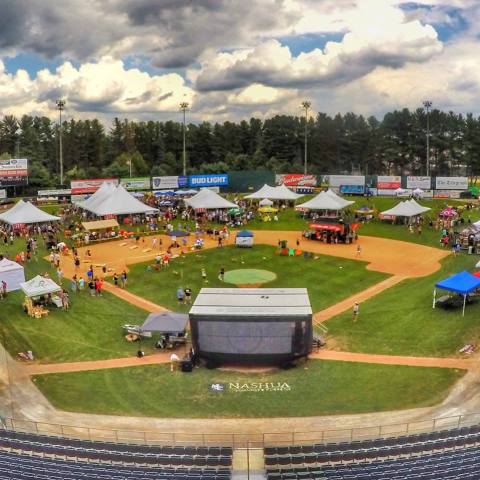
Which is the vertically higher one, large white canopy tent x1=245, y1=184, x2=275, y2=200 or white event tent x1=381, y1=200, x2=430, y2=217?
large white canopy tent x1=245, y1=184, x2=275, y2=200

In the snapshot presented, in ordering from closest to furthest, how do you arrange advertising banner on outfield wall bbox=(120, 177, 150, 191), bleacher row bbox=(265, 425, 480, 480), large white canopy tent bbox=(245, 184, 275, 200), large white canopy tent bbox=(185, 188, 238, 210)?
bleacher row bbox=(265, 425, 480, 480) → large white canopy tent bbox=(185, 188, 238, 210) → large white canopy tent bbox=(245, 184, 275, 200) → advertising banner on outfield wall bbox=(120, 177, 150, 191)

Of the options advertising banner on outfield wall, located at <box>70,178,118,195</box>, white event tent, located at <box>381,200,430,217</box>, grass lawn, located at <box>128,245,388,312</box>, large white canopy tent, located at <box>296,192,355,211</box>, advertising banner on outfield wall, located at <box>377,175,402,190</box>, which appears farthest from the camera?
advertising banner on outfield wall, located at <box>377,175,402,190</box>

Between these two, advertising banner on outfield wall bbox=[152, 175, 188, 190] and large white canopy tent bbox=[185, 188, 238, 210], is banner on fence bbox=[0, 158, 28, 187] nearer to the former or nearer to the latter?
advertising banner on outfield wall bbox=[152, 175, 188, 190]

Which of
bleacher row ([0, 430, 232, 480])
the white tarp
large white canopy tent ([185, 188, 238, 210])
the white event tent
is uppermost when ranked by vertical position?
large white canopy tent ([185, 188, 238, 210])

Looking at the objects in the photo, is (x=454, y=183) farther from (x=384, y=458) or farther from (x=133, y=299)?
(x=384, y=458)

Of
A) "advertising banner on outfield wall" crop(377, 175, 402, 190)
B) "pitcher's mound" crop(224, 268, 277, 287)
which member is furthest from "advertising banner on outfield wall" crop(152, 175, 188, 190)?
"pitcher's mound" crop(224, 268, 277, 287)

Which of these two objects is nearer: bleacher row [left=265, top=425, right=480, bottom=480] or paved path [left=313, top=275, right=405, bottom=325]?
bleacher row [left=265, top=425, right=480, bottom=480]

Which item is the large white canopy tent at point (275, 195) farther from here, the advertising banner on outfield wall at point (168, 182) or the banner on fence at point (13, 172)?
the banner on fence at point (13, 172)

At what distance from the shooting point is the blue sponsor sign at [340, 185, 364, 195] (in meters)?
83.6

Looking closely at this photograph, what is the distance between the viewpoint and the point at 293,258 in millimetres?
44531

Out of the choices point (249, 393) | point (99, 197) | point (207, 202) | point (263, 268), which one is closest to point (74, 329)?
point (249, 393)

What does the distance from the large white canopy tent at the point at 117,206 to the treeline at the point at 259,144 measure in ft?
152

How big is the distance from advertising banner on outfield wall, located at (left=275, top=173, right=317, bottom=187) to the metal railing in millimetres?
74572

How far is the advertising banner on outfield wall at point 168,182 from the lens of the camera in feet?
285
